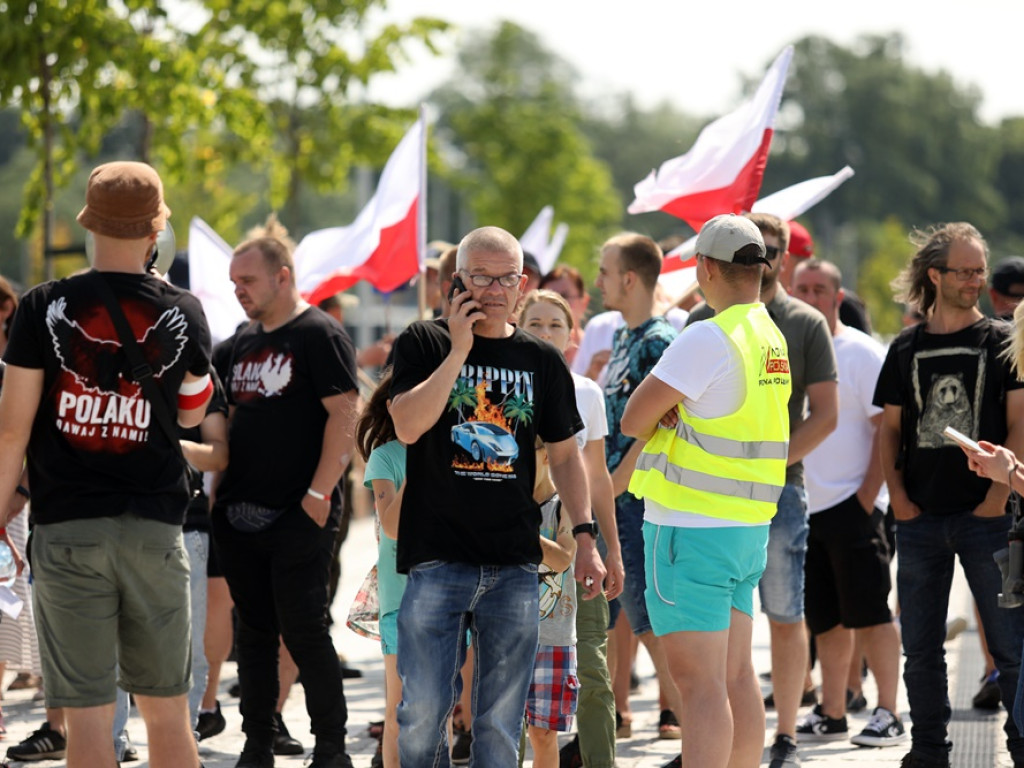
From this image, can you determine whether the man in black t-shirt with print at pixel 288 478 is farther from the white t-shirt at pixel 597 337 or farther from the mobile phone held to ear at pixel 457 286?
the white t-shirt at pixel 597 337

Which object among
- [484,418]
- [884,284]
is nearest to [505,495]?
[484,418]

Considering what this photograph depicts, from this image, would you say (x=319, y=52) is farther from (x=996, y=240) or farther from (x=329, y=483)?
(x=996, y=240)

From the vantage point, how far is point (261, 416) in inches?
264

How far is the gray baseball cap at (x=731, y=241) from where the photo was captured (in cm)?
550

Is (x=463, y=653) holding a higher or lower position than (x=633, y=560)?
lower

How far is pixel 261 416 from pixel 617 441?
1.60m

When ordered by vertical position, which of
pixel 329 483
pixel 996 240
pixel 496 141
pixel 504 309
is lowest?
pixel 329 483

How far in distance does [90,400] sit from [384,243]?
4672 mm

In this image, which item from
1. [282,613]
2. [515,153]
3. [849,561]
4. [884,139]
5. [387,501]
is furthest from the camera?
[884,139]

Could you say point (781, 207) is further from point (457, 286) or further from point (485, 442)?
point (485, 442)

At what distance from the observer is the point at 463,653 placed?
4918mm

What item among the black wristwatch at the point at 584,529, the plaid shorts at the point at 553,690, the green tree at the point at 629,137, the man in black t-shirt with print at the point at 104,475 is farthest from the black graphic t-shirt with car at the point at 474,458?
the green tree at the point at 629,137

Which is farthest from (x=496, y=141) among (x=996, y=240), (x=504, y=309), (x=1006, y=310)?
(x=996, y=240)

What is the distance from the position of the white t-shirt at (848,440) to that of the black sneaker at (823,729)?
3.35 ft
